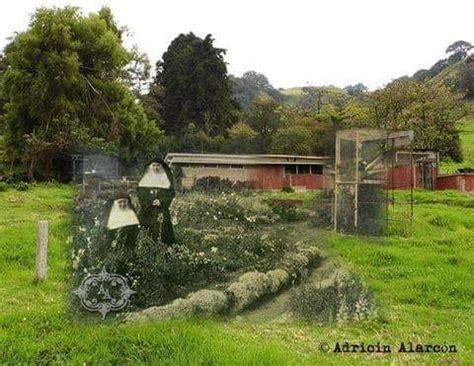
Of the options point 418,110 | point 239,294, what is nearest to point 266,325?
point 239,294

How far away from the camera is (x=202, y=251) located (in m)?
6.53

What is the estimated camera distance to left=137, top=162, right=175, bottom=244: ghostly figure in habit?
6.22 meters

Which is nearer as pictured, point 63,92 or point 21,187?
point 21,187

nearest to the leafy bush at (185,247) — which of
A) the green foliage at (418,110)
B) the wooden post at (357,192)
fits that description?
the wooden post at (357,192)

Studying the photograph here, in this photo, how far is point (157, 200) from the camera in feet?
20.6

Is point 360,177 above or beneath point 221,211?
above

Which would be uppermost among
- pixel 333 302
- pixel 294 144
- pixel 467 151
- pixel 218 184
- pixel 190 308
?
pixel 467 151

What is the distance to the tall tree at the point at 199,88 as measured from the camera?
33.5 metres

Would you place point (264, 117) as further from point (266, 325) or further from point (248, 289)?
point (266, 325)

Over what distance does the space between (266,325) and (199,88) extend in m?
28.1

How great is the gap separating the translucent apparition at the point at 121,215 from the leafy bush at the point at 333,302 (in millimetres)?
2067

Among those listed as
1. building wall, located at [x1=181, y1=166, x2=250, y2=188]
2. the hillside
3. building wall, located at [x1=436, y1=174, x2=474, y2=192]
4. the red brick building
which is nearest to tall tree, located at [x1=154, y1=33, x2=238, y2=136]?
building wall, located at [x1=436, y1=174, x2=474, y2=192]

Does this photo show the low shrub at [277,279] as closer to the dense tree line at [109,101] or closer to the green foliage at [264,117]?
the dense tree line at [109,101]

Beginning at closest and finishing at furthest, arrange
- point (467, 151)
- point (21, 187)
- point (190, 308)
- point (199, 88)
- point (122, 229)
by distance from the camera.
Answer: point (190, 308) → point (122, 229) → point (21, 187) → point (199, 88) → point (467, 151)
